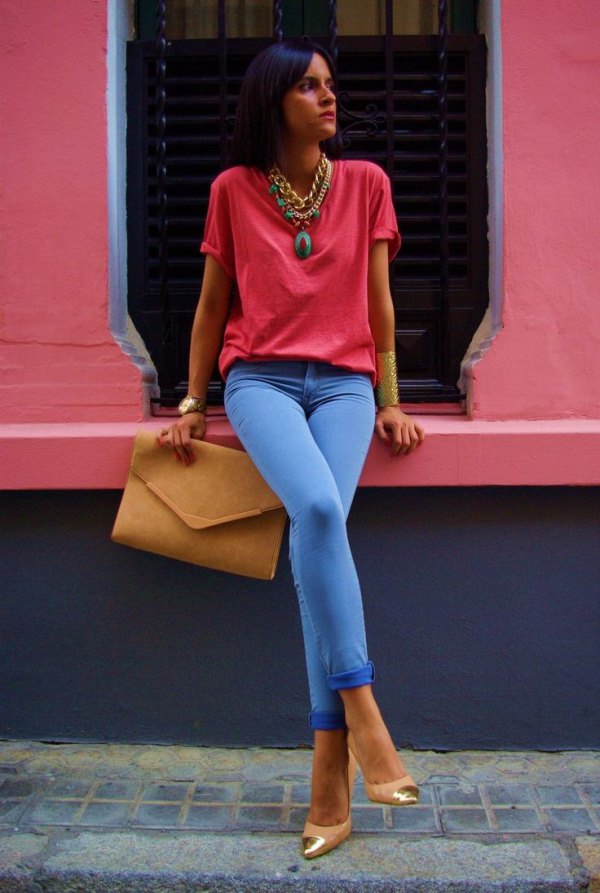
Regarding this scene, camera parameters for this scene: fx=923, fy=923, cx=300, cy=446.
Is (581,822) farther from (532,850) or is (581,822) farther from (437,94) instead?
(437,94)

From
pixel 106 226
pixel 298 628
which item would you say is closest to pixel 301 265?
pixel 106 226

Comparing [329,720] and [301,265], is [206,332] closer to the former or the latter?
[301,265]

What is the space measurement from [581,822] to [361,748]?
28.2 inches

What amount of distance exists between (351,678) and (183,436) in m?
0.90

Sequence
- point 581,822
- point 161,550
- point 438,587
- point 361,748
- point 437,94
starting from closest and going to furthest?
1. point 361,748
2. point 581,822
3. point 161,550
4. point 438,587
5. point 437,94

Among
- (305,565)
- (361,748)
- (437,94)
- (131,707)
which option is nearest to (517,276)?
(437,94)

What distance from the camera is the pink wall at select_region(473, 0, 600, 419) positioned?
3035mm

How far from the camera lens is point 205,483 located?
2.69 m

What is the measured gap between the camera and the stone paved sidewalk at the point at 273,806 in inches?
91.0

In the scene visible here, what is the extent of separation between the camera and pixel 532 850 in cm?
231

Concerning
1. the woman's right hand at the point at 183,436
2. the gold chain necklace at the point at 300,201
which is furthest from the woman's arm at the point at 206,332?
the gold chain necklace at the point at 300,201

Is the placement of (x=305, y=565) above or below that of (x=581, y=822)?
above

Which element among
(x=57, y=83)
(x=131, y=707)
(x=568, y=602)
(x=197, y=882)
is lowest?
(x=197, y=882)

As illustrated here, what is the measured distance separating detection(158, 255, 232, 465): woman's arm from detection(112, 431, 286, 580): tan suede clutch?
0.30ft
